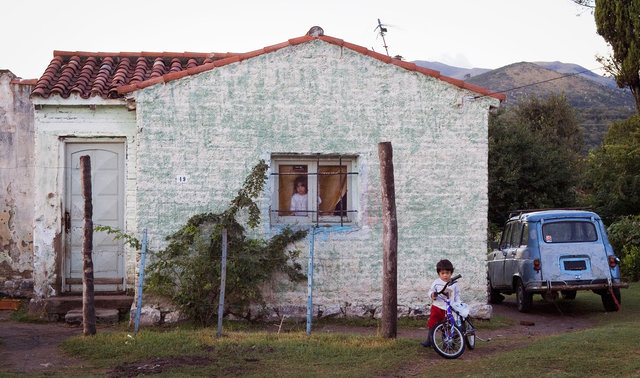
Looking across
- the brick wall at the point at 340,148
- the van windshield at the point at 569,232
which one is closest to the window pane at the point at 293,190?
the brick wall at the point at 340,148

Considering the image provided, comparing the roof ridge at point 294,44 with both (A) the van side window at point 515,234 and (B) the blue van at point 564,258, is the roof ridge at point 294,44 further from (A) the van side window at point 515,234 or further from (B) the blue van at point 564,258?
(A) the van side window at point 515,234

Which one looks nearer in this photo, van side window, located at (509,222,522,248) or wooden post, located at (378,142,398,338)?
wooden post, located at (378,142,398,338)

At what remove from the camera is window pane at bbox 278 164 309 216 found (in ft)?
40.4

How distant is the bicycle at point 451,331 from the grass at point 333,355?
6.2 inches

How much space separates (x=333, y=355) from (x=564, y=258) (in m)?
6.19

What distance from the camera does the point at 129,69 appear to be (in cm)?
1398

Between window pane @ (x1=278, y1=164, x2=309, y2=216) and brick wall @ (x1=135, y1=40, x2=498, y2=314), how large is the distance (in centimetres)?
40

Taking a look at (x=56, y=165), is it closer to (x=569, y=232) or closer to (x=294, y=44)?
(x=294, y=44)

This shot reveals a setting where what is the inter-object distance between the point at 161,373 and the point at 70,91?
5.79m

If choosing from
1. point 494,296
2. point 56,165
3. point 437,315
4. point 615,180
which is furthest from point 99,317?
point 615,180

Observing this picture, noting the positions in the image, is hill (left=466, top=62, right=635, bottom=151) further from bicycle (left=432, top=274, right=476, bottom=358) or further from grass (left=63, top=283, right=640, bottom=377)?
bicycle (left=432, top=274, right=476, bottom=358)

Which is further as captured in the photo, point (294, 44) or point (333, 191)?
point (333, 191)

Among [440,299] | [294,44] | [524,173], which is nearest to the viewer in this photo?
[440,299]

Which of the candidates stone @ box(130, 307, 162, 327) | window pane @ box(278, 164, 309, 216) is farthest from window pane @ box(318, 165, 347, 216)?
stone @ box(130, 307, 162, 327)
